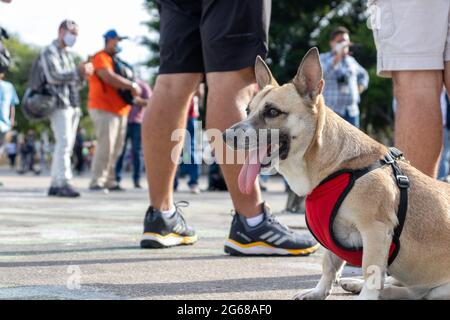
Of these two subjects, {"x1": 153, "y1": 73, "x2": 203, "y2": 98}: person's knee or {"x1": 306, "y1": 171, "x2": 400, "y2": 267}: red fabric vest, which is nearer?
{"x1": 306, "y1": 171, "x2": 400, "y2": 267}: red fabric vest

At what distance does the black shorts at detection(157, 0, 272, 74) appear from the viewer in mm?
3973

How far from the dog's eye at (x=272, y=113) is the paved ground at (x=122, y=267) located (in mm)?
747

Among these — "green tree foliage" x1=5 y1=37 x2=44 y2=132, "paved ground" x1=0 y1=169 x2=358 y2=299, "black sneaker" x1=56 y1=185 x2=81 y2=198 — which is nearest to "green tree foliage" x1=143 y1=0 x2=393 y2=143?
"black sneaker" x1=56 y1=185 x2=81 y2=198

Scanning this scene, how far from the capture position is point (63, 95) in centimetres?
914

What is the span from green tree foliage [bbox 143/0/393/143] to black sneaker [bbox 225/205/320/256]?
29848mm

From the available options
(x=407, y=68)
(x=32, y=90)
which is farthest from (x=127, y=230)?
(x=32, y=90)

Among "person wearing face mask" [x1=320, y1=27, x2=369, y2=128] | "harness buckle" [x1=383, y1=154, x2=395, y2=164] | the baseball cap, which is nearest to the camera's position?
"harness buckle" [x1=383, y1=154, x2=395, y2=164]

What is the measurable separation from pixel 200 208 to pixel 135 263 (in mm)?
4065

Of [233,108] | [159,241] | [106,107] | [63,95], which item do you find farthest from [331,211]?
[106,107]

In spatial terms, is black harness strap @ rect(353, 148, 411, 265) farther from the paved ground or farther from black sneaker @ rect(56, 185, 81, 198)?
black sneaker @ rect(56, 185, 81, 198)

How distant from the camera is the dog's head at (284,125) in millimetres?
2920

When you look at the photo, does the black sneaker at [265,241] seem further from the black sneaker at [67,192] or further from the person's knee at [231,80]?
the black sneaker at [67,192]

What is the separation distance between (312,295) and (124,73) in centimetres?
867
